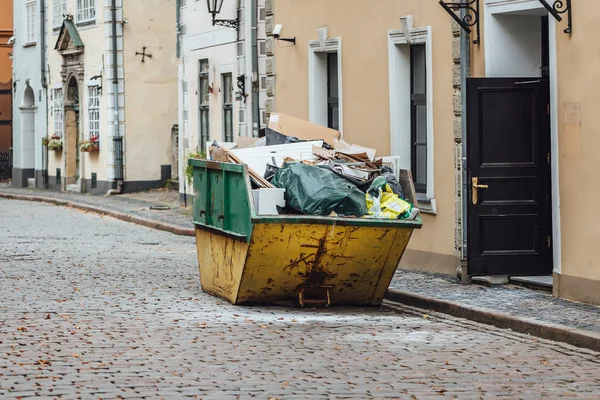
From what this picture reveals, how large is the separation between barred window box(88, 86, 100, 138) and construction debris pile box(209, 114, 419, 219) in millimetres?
21997

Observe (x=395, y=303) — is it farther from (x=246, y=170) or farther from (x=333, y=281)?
(x=246, y=170)

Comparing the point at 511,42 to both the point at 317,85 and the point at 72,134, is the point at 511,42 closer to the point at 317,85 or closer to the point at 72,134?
the point at 317,85

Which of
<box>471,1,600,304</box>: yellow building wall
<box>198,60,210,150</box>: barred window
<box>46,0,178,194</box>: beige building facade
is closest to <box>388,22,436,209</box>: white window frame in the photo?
<box>471,1,600,304</box>: yellow building wall

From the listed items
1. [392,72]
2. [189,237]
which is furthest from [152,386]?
[189,237]

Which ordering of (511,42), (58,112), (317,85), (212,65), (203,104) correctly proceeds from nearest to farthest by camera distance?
(511,42), (317,85), (212,65), (203,104), (58,112)

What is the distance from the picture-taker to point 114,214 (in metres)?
28.0

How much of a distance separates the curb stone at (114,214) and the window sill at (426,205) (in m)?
7.63

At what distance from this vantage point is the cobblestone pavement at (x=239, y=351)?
27.2ft

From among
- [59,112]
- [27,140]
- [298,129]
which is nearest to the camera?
[298,129]

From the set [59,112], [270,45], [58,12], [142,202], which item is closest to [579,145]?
[270,45]

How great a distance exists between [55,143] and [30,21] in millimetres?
5728

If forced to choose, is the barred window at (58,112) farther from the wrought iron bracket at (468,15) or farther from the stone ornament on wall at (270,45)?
the wrought iron bracket at (468,15)

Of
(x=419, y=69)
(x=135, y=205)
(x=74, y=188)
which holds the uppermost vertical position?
(x=419, y=69)

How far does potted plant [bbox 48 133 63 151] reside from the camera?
38.3m
